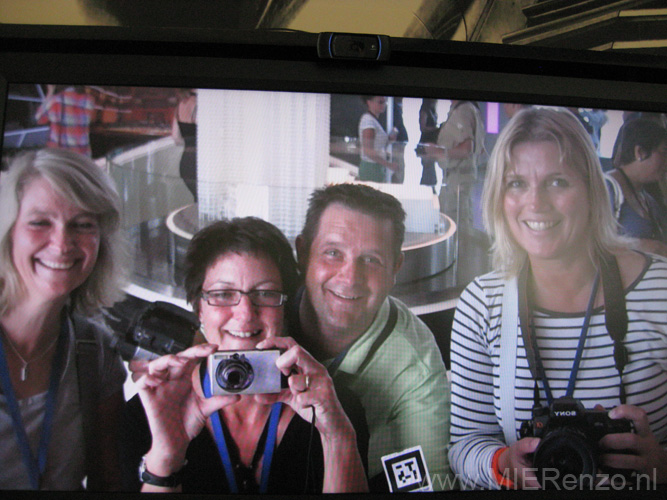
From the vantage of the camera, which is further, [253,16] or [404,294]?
[253,16]

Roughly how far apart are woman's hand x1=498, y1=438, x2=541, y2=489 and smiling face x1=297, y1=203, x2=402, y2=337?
47 centimetres

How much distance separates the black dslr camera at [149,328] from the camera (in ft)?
4.29

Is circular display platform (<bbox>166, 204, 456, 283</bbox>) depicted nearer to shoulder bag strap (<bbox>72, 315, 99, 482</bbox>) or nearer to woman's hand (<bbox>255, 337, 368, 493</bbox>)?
woman's hand (<bbox>255, 337, 368, 493</bbox>)

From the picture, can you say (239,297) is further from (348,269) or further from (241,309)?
(348,269)

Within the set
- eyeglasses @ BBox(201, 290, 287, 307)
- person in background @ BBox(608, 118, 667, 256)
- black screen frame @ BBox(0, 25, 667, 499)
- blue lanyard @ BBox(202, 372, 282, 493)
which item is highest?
black screen frame @ BBox(0, 25, 667, 499)

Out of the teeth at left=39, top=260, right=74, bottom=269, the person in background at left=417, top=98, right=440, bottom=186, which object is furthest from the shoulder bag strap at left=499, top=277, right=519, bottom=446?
the teeth at left=39, top=260, right=74, bottom=269

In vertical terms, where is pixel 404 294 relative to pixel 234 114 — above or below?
below

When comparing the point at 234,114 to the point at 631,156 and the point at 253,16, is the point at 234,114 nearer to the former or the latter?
the point at 253,16

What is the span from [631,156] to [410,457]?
0.94 metres

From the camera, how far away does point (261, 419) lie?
1.32m

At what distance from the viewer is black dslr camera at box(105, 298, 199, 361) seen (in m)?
1.31

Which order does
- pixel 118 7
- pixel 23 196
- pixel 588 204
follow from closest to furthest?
pixel 23 196
pixel 588 204
pixel 118 7

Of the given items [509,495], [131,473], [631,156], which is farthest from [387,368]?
[631,156]

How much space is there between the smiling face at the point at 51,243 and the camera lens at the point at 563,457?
1.15 meters
